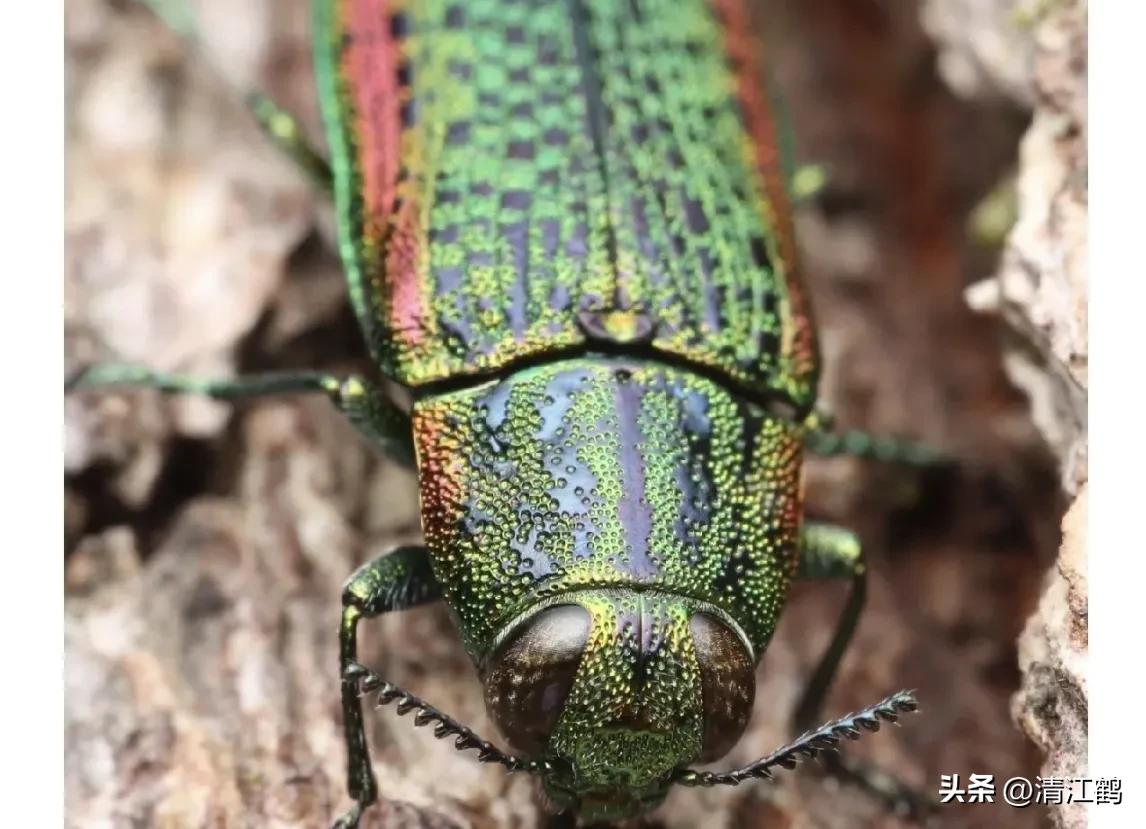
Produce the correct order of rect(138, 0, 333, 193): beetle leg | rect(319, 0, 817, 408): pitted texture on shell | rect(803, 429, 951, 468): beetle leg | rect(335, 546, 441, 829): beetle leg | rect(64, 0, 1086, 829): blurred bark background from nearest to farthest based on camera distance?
rect(335, 546, 441, 829): beetle leg, rect(64, 0, 1086, 829): blurred bark background, rect(319, 0, 817, 408): pitted texture on shell, rect(803, 429, 951, 468): beetle leg, rect(138, 0, 333, 193): beetle leg

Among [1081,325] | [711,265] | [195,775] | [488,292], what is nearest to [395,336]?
[488,292]

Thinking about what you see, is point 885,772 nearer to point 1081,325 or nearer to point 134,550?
point 1081,325

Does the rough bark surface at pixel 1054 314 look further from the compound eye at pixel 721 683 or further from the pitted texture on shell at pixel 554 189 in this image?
the compound eye at pixel 721 683

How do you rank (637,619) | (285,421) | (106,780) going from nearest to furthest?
(637,619)
(106,780)
(285,421)

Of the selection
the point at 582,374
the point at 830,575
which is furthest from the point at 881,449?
the point at 582,374

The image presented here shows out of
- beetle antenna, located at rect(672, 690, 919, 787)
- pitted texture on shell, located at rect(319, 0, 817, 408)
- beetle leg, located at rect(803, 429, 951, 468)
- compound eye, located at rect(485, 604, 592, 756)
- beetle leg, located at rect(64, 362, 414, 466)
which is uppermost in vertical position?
pitted texture on shell, located at rect(319, 0, 817, 408)

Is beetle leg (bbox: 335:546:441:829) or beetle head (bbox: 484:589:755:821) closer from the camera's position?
beetle head (bbox: 484:589:755:821)

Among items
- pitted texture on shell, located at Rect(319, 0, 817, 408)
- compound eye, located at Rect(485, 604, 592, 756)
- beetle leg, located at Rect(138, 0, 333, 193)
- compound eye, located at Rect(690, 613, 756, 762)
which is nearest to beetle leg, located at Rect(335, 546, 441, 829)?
compound eye, located at Rect(485, 604, 592, 756)

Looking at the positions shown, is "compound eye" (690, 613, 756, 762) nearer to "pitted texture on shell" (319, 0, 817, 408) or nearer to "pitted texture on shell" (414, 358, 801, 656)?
"pitted texture on shell" (414, 358, 801, 656)
